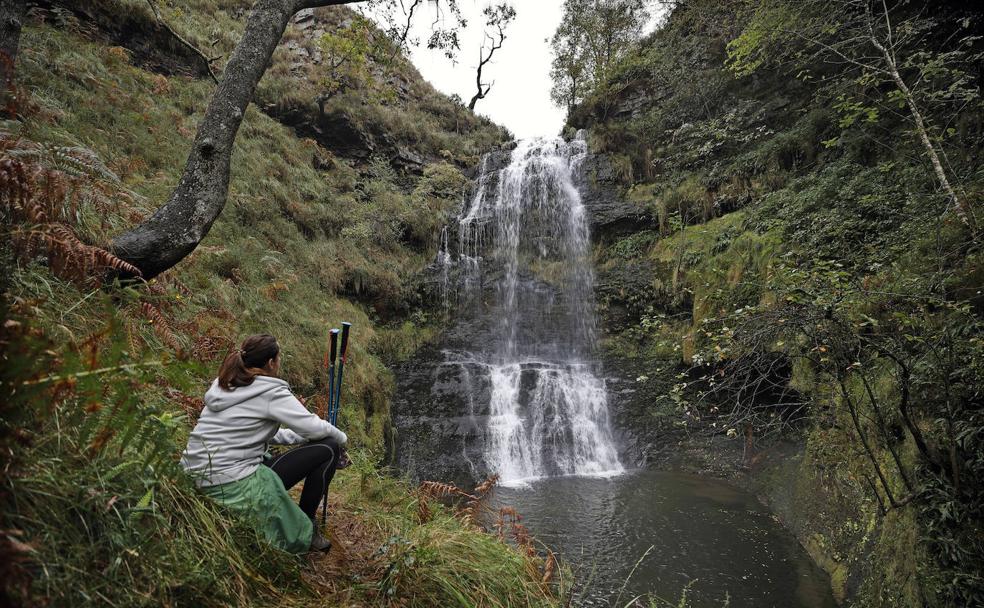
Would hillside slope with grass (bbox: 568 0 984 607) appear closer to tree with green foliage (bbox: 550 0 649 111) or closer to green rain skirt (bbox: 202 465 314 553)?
tree with green foliage (bbox: 550 0 649 111)

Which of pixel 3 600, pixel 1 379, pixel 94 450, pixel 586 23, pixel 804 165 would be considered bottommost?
pixel 3 600

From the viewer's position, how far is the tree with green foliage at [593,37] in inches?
638

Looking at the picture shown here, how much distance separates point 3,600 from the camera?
726 millimetres

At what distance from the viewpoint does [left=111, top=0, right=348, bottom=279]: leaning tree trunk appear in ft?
11.2

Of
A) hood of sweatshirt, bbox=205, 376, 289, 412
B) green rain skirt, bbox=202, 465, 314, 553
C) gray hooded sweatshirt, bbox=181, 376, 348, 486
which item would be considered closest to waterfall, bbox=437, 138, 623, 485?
green rain skirt, bbox=202, 465, 314, 553

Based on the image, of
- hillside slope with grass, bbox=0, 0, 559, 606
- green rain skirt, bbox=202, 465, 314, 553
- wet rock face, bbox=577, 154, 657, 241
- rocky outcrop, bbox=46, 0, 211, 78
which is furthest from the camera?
wet rock face, bbox=577, 154, 657, 241

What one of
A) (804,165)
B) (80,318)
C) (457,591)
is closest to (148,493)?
(457,591)

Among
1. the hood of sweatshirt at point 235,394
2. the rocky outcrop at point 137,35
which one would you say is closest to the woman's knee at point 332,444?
the hood of sweatshirt at point 235,394

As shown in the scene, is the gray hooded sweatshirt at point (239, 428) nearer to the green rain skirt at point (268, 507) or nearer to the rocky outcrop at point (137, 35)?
the green rain skirt at point (268, 507)

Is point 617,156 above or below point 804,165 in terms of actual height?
above

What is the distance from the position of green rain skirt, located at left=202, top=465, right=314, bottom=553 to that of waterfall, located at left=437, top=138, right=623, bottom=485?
657 centimetres

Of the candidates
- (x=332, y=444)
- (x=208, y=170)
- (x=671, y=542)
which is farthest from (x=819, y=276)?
(x=208, y=170)

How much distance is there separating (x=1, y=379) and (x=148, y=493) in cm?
64

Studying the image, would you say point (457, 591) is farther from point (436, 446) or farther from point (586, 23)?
point (586, 23)
